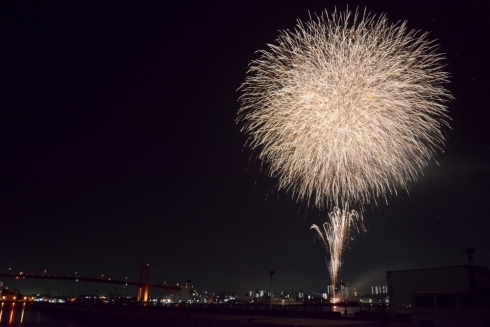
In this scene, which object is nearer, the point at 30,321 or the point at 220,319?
the point at 220,319

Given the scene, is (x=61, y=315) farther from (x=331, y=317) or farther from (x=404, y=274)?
(x=404, y=274)

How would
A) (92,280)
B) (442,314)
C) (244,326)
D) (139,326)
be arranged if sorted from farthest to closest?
(92,280) < (139,326) < (244,326) < (442,314)

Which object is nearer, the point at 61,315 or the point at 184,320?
the point at 184,320

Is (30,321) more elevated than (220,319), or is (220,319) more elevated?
(220,319)

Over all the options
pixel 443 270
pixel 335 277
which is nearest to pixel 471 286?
pixel 443 270

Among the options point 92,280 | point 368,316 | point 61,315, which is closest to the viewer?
point 368,316

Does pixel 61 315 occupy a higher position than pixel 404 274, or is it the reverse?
pixel 404 274

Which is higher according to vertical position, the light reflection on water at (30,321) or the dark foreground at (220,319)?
the dark foreground at (220,319)

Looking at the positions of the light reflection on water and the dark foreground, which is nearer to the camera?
the dark foreground

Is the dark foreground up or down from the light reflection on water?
up

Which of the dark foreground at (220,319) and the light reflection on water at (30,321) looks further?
the light reflection on water at (30,321)
